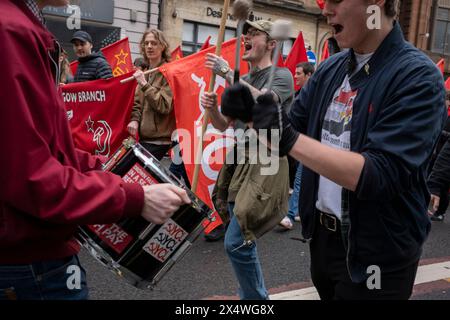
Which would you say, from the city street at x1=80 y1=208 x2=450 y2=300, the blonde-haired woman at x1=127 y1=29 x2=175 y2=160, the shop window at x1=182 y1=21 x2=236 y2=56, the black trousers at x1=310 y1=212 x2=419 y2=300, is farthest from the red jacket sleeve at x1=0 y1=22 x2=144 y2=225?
the shop window at x1=182 y1=21 x2=236 y2=56

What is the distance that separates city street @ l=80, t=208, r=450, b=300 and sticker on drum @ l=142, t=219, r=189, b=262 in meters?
1.69

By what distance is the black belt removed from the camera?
1.94 metres

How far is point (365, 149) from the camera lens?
1651 mm

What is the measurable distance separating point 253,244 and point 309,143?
57.8 inches

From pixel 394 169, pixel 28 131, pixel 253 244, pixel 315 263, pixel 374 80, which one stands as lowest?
pixel 253 244

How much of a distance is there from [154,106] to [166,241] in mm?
3186

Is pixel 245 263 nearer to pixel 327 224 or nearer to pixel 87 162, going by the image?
pixel 327 224

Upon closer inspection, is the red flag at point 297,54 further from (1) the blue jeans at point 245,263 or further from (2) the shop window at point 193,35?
(2) the shop window at point 193,35

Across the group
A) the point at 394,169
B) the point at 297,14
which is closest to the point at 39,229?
the point at 394,169

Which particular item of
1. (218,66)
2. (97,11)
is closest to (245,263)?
(218,66)

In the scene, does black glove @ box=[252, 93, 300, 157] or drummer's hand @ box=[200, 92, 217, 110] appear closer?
black glove @ box=[252, 93, 300, 157]

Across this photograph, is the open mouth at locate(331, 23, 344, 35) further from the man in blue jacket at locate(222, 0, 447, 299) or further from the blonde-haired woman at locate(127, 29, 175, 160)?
the blonde-haired woman at locate(127, 29, 175, 160)
